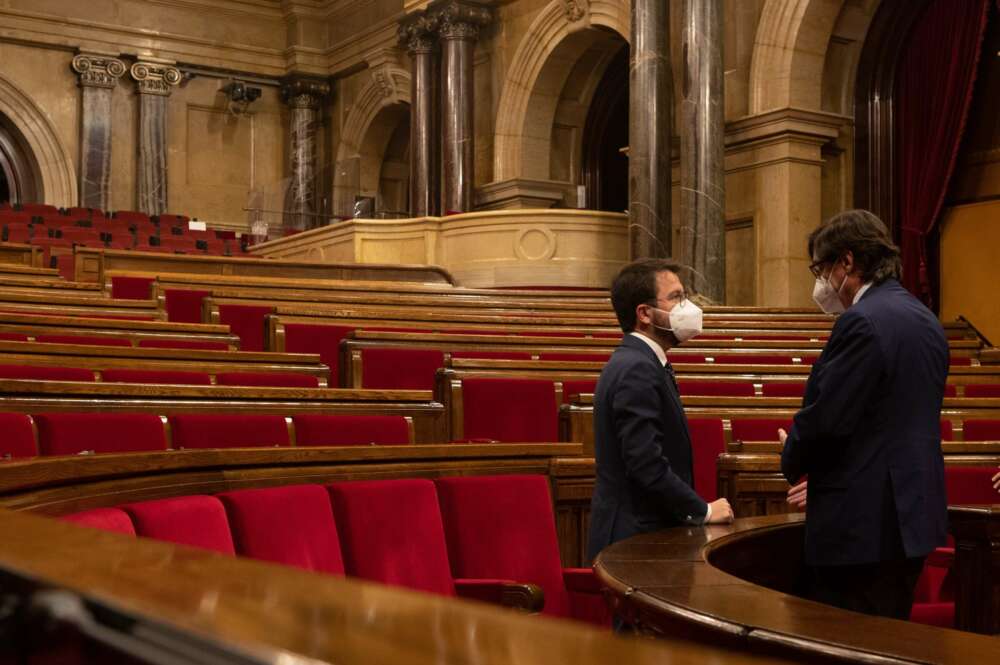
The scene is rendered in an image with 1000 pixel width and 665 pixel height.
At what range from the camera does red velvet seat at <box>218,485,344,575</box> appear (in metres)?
1.82

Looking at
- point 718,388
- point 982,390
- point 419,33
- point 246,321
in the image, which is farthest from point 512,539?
point 419,33

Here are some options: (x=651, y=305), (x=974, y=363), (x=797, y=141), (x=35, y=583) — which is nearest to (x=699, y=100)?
(x=797, y=141)

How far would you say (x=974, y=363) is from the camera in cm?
612

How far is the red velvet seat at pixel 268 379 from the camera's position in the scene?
3.56m

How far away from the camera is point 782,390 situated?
4578 millimetres

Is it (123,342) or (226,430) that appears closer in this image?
(226,430)

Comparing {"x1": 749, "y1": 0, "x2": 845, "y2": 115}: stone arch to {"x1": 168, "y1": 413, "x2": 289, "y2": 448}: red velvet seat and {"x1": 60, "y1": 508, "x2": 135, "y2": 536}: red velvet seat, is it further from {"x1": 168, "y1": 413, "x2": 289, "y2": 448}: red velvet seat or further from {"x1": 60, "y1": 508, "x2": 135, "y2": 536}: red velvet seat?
{"x1": 60, "y1": 508, "x2": 135, "y2": 536}: red velvet seat

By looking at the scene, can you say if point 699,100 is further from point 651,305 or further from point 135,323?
point 651,305

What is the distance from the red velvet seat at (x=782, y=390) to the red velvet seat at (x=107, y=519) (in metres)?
3.32

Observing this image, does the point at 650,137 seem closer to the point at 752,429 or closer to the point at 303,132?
the point at 752,429

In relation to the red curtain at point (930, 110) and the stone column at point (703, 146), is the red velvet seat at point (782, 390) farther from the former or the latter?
the red curtain at point (930, 110)

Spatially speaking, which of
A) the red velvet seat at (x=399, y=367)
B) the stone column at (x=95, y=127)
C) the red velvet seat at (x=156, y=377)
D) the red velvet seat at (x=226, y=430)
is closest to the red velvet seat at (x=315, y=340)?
the red velvet seat at (x=399, y=367)

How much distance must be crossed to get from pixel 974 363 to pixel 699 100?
11.6 ft

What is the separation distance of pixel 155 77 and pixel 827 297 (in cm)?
1355
